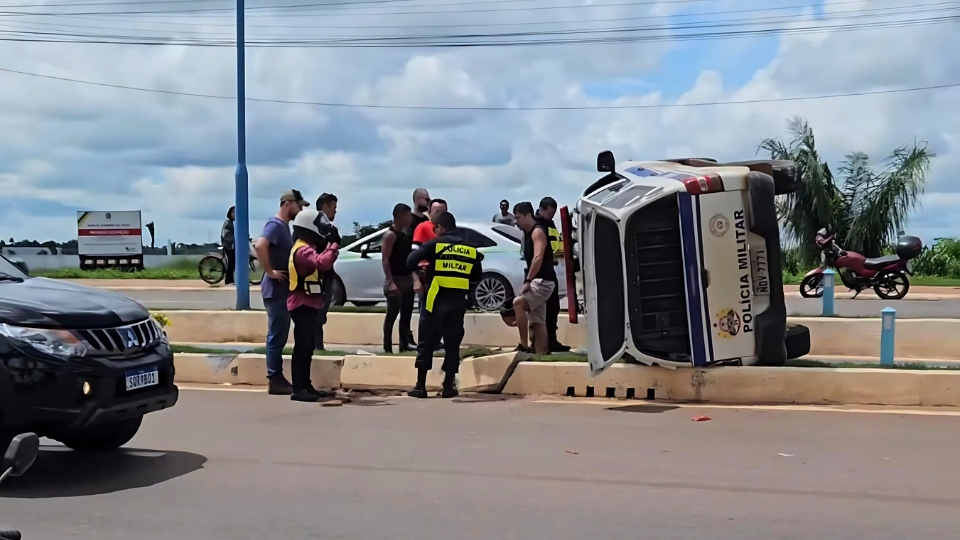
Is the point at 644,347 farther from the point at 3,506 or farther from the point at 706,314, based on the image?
the point at 3,506

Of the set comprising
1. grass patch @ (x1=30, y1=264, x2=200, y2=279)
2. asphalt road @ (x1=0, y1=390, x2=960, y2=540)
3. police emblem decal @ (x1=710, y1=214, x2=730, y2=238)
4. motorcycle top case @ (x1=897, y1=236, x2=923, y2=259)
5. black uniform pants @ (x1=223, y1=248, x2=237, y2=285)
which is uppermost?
grass patch @ (x1=30, y1=264, x2=200, y2=279)

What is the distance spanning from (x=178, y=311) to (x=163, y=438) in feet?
21.9

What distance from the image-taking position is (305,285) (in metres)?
9.54

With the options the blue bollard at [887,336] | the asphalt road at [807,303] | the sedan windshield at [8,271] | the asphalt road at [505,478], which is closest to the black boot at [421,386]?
the asphalt road at [505,478]

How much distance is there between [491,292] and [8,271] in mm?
8612

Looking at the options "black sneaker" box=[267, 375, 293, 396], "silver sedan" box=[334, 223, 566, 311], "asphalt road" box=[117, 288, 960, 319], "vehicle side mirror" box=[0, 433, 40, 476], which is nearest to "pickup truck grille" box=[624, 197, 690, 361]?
"black sneaker" box=[267, 375, 293, 396]

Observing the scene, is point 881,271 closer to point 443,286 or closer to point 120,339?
point 443,286

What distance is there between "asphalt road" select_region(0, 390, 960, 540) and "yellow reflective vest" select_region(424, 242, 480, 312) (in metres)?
1.20

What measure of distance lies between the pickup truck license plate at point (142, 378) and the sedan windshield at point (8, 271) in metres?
1.12

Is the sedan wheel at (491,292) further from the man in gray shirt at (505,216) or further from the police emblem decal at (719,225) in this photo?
the police emblem decal at (719,225)

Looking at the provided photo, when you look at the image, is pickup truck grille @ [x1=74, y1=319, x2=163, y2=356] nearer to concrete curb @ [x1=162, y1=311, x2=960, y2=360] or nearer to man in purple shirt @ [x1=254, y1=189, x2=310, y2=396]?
man in purple shirt @ [x1=254, y1=189, x2=310, y2=396]

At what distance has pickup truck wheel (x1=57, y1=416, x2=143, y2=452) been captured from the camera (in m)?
7.18

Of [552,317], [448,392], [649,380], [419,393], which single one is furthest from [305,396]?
[649,380]

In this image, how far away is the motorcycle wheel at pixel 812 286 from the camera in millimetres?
18625
